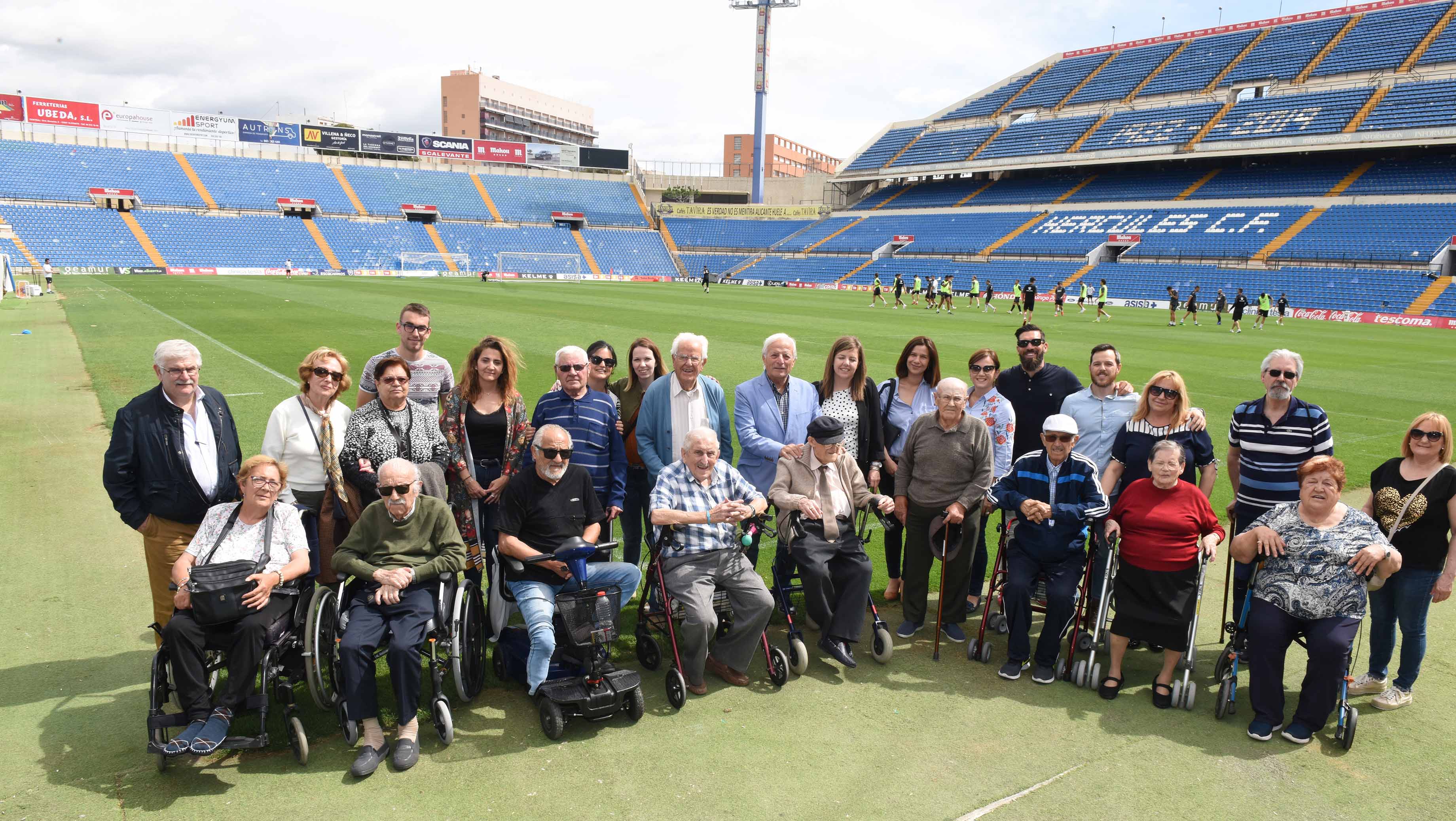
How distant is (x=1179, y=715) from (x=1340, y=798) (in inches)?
32.5

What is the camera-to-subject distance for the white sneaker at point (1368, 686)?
4.69 m

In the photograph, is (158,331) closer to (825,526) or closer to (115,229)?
(825,526)

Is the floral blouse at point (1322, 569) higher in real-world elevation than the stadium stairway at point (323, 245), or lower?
lower

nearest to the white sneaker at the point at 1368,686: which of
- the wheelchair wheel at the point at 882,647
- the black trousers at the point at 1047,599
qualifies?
the black trousers at the point at 1047,599

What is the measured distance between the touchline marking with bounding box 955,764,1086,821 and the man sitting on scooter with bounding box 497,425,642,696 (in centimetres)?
209

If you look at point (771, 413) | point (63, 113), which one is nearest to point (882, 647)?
point (771, 413)

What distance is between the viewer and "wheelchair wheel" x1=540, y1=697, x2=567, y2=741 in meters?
4.16

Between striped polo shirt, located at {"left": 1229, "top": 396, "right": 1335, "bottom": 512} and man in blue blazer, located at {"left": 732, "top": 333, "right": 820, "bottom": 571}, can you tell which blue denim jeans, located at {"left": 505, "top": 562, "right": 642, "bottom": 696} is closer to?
man in blue blazer, located at {"left": 732, "top": 333, "right": 820, "bottom": 571}

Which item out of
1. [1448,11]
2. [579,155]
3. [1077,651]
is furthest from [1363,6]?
[1077,651]

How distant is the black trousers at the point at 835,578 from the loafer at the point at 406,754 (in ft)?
7.61

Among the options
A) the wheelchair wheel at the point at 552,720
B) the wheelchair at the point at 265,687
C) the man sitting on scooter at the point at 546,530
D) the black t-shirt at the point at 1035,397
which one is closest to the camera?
the wheelchair at the point at 265,687

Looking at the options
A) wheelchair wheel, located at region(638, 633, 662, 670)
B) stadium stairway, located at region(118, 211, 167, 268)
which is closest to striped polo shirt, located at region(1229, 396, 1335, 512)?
wheelchair wheel, located at region(638, 633, 662, 670)

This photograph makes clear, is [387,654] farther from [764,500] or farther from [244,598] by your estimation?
[764,500]

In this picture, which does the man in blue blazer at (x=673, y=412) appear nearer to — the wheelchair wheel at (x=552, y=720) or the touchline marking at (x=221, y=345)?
the wheelchair wheel at (x=552, y=720)
